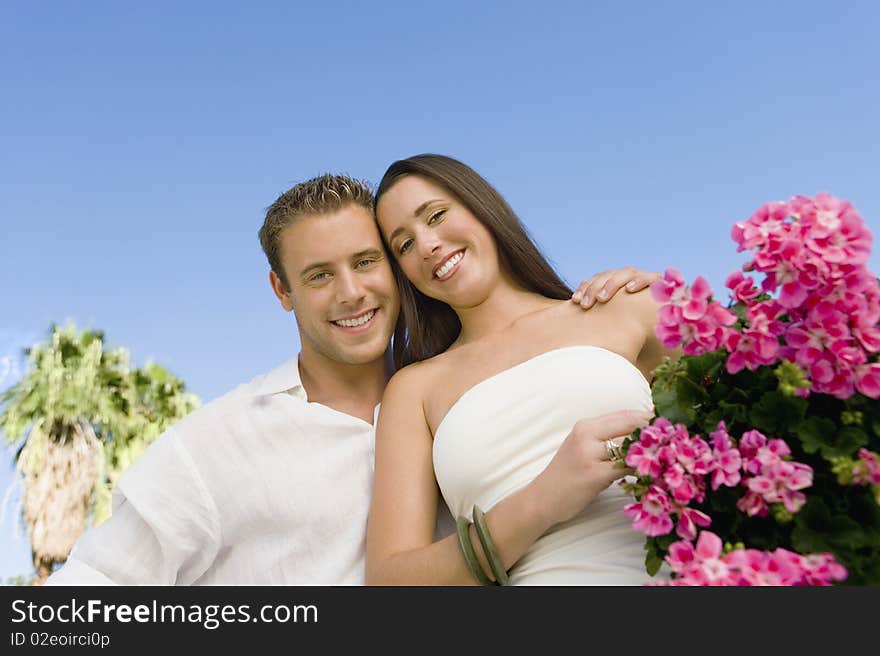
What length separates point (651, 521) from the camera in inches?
85.1

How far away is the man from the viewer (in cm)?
373

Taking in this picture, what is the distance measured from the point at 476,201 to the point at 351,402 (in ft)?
3.51

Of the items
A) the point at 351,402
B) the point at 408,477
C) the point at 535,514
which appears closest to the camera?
the point at 535,514

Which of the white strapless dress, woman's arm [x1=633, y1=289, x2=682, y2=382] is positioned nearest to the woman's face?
the white strapless dress

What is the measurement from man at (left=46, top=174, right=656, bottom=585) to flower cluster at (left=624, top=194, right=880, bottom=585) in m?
1.44

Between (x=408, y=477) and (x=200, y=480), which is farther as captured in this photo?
(x=200, y=480)

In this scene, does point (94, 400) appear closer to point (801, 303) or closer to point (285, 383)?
point (285, 383)

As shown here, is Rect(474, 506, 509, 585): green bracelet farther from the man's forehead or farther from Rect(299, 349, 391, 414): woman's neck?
the man's forehead

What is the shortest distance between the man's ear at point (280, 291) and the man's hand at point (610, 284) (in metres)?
1.46

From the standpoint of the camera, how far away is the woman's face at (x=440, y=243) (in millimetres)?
3826

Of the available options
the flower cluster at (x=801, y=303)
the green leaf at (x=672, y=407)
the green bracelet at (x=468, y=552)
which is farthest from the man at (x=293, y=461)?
the flower cluster at (x=801, y=303)
